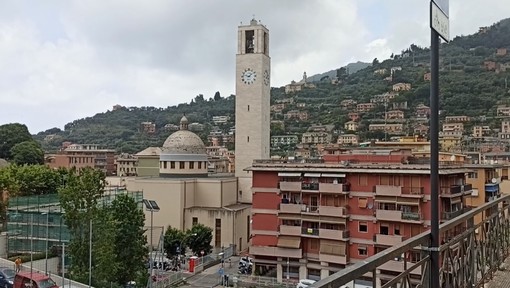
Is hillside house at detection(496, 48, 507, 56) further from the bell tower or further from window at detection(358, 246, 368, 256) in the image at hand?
window at detection(358, 246, 368, 256)

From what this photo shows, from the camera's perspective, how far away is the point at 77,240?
1828cm

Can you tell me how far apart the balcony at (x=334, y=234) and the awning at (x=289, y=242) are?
4.55 ft

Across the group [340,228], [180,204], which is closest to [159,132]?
[180,204]

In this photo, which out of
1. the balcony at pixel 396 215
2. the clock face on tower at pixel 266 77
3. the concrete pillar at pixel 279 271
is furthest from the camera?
the clock face on tower at pixel 266 77

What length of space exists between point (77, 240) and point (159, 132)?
4159 inches

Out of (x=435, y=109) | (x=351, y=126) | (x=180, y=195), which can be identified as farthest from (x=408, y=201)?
(x=351, y=126)

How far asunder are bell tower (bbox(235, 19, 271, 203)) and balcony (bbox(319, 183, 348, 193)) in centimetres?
1331

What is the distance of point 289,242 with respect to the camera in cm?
2425

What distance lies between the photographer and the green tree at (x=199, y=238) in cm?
2916

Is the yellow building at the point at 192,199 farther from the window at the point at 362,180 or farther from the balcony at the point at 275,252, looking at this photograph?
the window at the point at 362,180

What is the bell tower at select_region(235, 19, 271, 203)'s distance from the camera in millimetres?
36469

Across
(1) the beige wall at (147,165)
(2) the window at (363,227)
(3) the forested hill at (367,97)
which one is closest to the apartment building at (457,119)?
(3) the forested hill at (367,97)

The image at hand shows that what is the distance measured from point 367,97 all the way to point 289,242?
92.1 meters

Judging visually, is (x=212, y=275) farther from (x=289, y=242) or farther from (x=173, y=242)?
(x=289, y=242)
